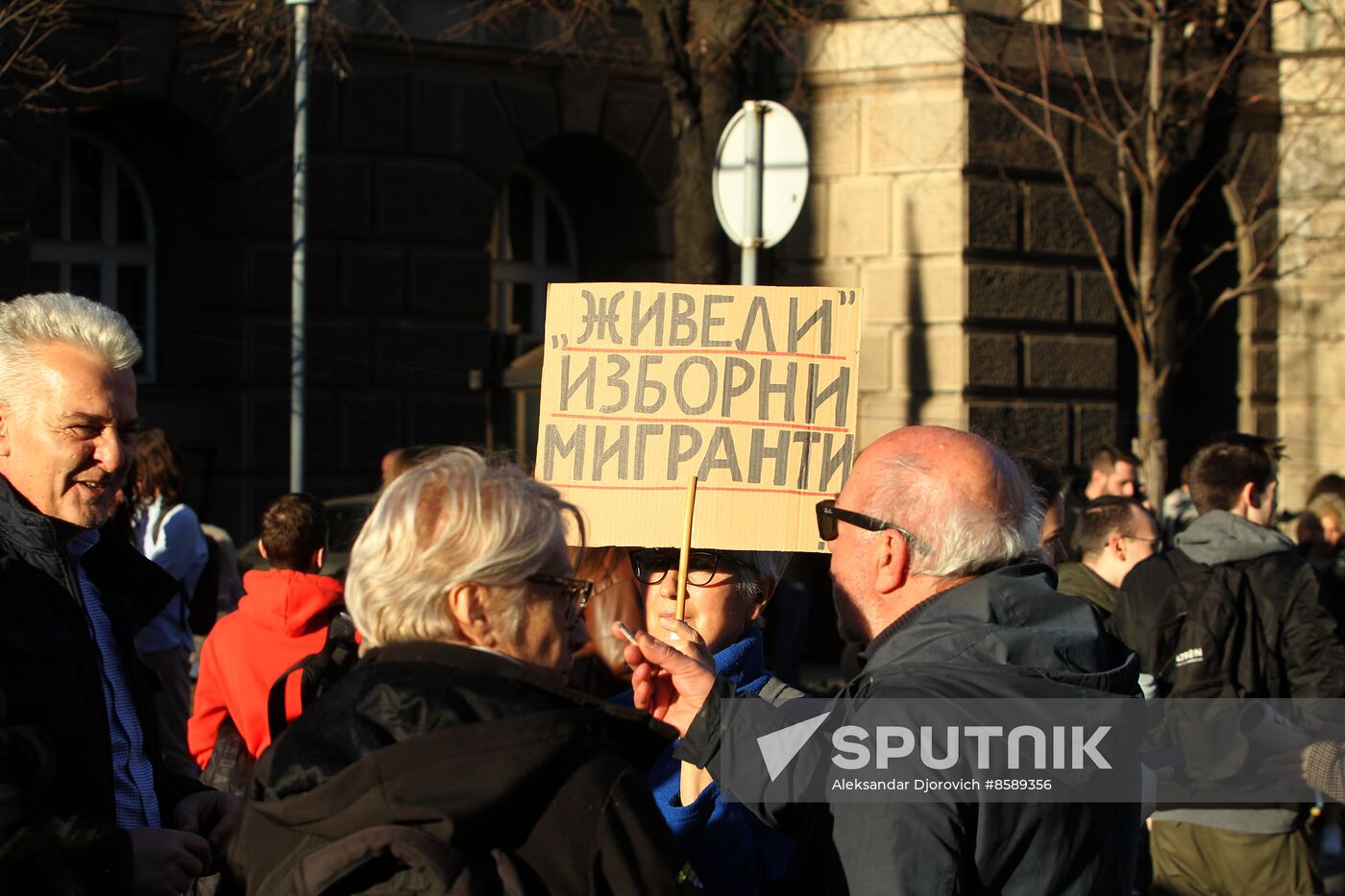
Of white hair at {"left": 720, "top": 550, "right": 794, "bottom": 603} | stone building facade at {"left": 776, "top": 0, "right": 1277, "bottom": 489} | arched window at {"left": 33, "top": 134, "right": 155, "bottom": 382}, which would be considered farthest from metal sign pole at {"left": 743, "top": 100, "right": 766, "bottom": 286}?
arched window at {"left": 33, "top": 134, "right": 155, "bottom": 382}

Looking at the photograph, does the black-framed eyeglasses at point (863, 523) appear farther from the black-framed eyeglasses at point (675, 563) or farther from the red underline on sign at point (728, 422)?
the red underline on sign at point (728, 422)

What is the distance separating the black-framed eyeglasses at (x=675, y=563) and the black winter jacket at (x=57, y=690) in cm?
117

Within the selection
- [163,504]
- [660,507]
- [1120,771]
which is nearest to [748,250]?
[163,504]

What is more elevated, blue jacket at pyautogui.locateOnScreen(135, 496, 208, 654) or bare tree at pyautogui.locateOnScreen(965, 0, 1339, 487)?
bare tree at pyautogui.locateOnScreen(965, 0, 1339, 487)

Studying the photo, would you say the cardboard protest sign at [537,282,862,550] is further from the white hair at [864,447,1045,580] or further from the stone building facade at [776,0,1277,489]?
the stone building facade at [776,0,1277,489]

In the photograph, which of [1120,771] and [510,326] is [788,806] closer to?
[1120,771]

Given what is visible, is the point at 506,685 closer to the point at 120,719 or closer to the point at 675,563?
the point at 120,719

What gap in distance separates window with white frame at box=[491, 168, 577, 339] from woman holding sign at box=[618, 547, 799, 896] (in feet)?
31.8

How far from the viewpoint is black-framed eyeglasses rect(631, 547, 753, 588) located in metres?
3.62

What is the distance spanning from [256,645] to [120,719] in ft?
5.91

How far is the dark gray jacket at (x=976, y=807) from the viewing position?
2.57m

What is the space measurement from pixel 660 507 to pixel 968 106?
9321 mm

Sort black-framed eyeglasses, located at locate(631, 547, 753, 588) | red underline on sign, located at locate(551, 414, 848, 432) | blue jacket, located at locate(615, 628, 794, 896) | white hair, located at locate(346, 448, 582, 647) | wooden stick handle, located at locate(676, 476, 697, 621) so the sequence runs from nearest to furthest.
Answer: white hair, located at locate(346, 448, 582, 647)
blue jacket, located at locate(615, 628, 794, 896)
wooden stick handle, located at locate(676, 476, 697, 621)
black-framed eyeglasses, located at locate(631, 547, 753, 588)
red underline on sign, located at locate(551, 414, 848, 432)

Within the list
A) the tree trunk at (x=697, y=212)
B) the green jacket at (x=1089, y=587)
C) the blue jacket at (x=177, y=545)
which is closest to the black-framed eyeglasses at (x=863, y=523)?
the green jacket at (x=1089, y=587)
